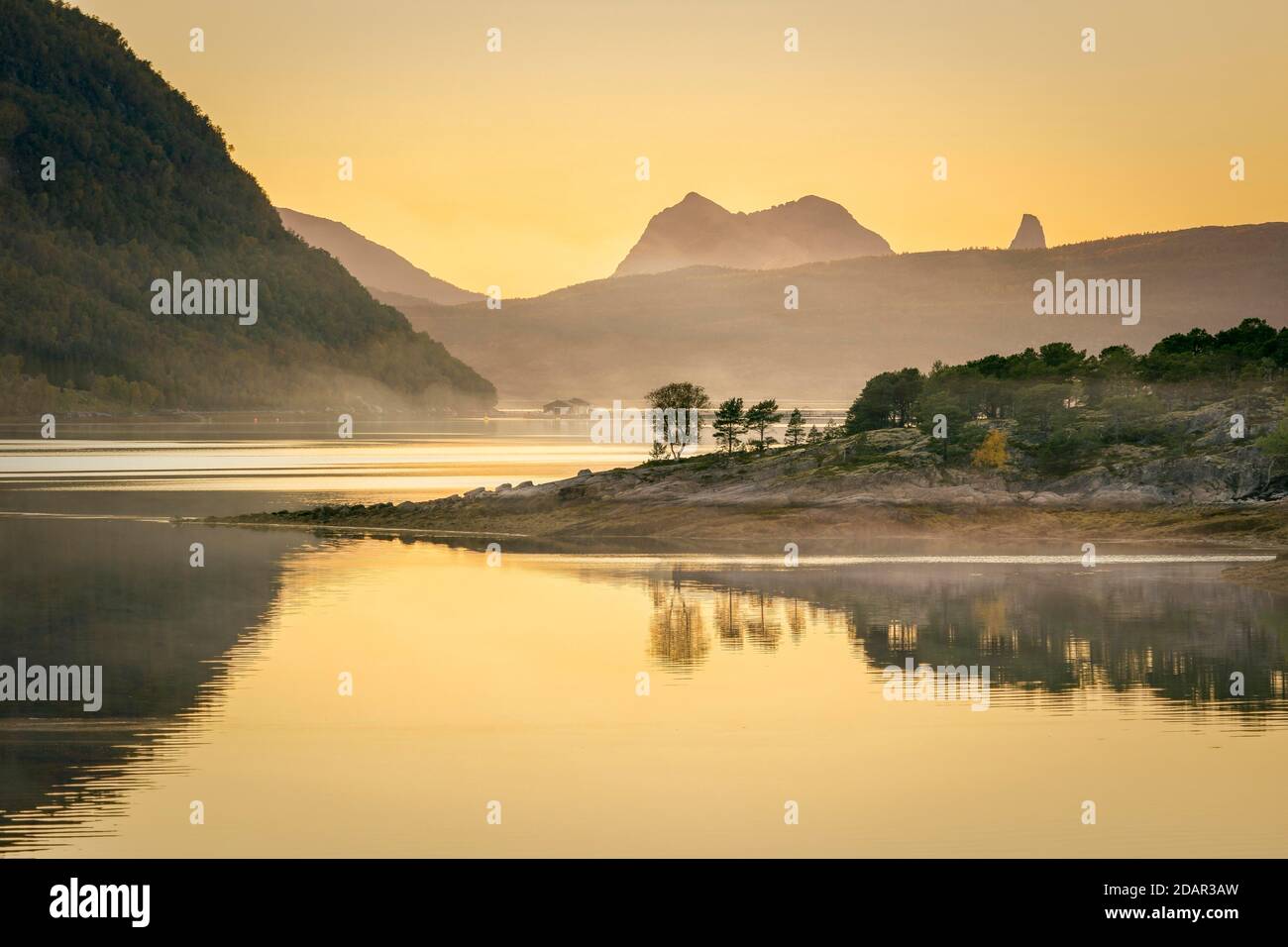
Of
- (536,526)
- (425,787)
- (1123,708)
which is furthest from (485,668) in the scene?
(536,526)

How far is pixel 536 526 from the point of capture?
80812 millimetres

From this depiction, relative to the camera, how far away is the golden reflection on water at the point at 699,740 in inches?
993

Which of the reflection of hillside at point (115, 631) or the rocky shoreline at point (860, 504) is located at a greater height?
the rocky shoreline at point (860, 504)

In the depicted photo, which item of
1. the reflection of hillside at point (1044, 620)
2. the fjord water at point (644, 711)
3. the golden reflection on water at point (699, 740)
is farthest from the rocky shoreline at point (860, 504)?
the golden reflection on water at point (699, 740)

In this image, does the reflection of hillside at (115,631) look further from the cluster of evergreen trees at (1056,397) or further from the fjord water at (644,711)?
the cluster of evergreen trees at (1056,397)

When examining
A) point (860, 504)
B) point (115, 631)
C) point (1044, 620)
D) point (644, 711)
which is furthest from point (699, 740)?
point (860, 504)

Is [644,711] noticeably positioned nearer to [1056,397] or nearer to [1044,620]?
[1044,620]

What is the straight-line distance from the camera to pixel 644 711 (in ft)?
114

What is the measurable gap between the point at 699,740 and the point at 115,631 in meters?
21.3

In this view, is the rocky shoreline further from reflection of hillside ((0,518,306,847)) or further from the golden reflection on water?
the golden reflection on water

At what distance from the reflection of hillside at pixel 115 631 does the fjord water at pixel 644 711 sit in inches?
6.2
